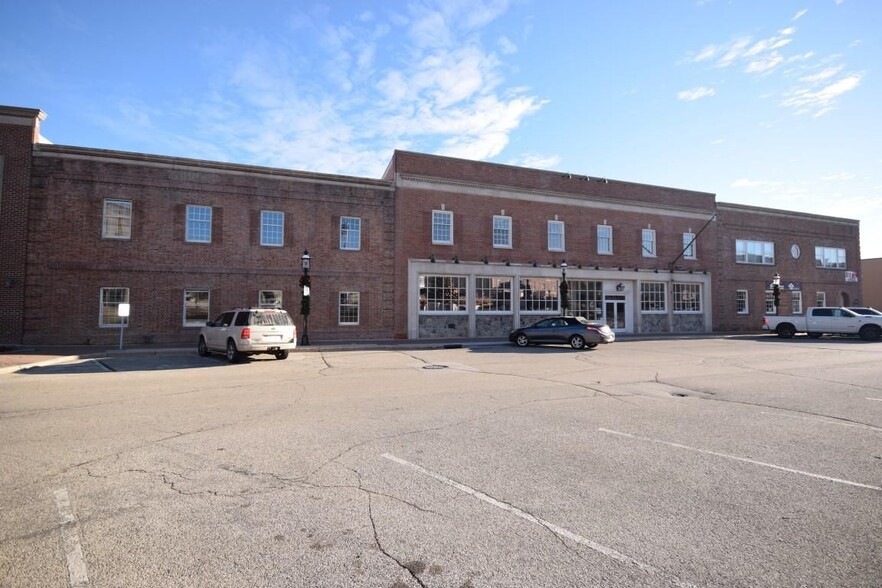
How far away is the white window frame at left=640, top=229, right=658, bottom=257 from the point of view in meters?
31.8

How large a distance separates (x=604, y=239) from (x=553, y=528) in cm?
2921

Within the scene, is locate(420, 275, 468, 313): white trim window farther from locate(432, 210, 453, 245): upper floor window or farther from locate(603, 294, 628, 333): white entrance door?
locate(603, 294, 628, 333): white entrance door

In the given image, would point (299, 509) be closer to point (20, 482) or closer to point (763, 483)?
point (20, 482)

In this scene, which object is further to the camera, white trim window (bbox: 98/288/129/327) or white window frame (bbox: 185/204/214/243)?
white window frame (bbox: 185/204/214/243)

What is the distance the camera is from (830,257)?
39.8 m

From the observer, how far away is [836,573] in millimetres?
3084

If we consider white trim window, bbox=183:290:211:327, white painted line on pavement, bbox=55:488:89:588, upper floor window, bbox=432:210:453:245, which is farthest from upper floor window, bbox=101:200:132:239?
white painted line on pavement, bbox=55:488:89:588

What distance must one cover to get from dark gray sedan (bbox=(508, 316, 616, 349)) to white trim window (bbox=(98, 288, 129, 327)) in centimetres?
1761

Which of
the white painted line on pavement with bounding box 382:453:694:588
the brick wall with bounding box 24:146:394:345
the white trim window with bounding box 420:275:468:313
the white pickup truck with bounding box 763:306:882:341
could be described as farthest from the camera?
the white pickup truck with bounding box 763:306:882:341

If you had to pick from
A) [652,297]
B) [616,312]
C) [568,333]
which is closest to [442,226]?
Answer: [568,333]

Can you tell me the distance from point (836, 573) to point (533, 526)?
1.91 m

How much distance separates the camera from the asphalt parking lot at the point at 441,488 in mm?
3176

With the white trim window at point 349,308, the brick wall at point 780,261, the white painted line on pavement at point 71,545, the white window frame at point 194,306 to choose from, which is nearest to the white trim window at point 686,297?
the brick wall at point 780,261

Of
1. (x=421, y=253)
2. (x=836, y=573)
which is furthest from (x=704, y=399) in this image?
(x=421, y=253)
